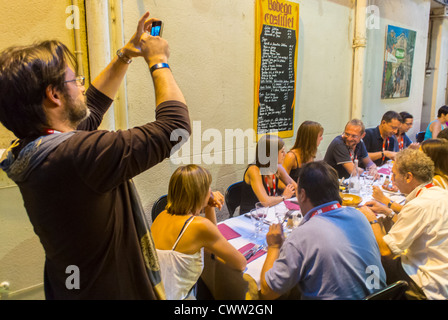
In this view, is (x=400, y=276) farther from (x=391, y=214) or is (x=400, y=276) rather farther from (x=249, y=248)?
(x=249, y=248)

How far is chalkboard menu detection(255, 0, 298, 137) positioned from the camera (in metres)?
3.79

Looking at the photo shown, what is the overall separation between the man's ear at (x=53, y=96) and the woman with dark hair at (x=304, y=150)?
9.36ft

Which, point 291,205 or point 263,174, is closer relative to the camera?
point 291,205

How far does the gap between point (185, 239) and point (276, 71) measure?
9.32 feet

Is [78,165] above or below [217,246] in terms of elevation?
above

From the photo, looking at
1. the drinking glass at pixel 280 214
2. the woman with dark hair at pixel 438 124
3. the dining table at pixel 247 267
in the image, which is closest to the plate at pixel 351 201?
the dining table at pixel 247 267

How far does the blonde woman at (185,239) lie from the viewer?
5.50 feet

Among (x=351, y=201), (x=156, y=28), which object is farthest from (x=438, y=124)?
(x=156, y=28)

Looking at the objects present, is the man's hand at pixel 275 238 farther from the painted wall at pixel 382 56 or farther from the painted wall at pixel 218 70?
the painted wall at pixel 382 56

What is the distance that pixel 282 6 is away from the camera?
3875mm

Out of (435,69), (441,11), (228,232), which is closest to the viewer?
(228,232)

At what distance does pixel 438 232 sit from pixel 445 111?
473cm

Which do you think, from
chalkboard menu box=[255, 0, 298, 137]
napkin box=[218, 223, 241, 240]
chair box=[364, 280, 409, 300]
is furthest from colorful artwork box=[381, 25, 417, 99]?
chair box=[364, 280, 409, 300]

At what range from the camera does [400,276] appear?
2.16 meters
